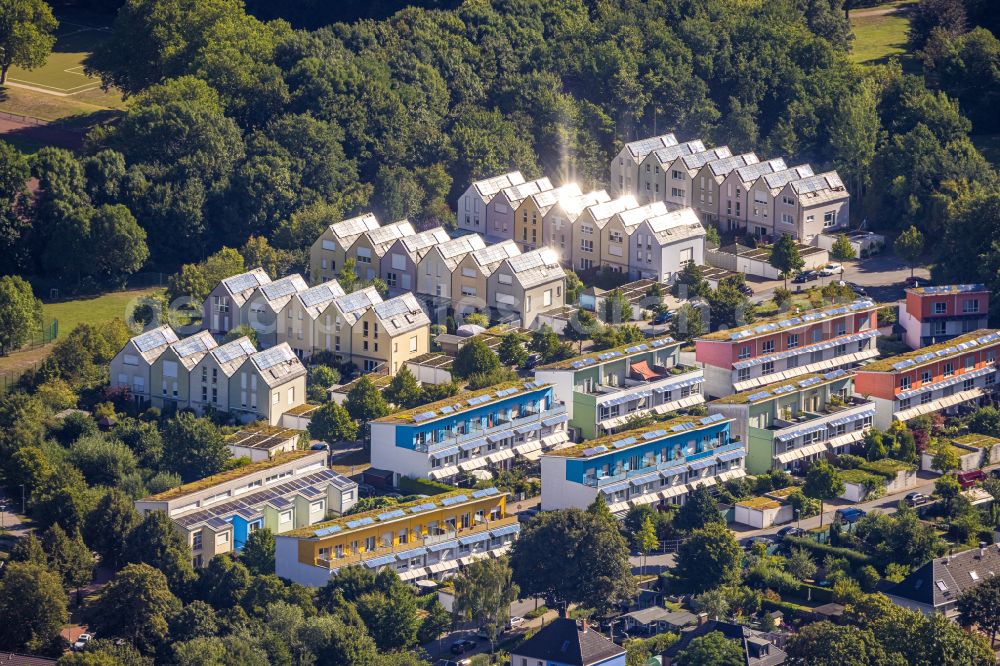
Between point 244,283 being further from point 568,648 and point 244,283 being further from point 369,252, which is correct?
point 568,648

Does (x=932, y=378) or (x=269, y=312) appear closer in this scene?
(x=932, y=378)

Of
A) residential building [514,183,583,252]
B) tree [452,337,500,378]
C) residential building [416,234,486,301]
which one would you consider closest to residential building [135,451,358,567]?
tree [452,337,500,378]

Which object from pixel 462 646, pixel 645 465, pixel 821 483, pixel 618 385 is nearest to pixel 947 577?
pixel 821 483

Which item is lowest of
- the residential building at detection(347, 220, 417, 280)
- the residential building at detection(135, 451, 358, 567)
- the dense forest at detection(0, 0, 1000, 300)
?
the residential building at detection(135, 451, 358, 567)

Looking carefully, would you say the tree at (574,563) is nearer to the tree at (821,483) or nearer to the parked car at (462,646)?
the parked car at (462,646)

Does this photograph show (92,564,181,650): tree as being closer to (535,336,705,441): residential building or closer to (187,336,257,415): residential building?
(187,336,257,415): residential building

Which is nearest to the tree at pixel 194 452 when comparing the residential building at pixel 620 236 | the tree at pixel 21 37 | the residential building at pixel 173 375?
Result: the residential building at pixel 173 375
